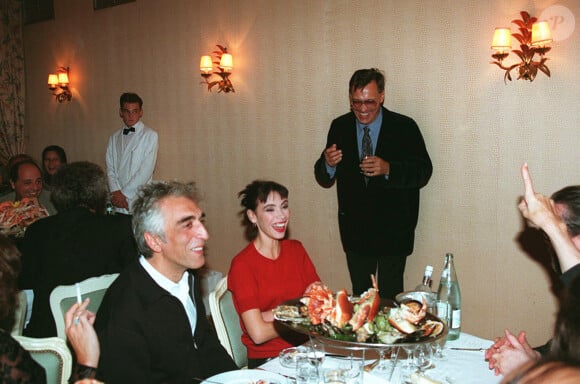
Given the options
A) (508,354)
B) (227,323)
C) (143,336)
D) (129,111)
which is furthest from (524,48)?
(129,111)

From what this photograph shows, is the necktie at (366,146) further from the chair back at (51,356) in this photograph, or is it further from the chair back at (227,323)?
the chair back at (51,356)

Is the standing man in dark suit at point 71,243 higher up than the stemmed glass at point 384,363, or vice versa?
the standing man in dark suit at point 71,243

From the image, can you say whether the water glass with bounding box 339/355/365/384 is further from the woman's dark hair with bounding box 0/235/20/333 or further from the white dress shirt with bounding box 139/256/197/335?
the woman's dark hair with bounding box 0/235/20/333

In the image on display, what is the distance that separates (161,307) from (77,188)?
4.11 ft

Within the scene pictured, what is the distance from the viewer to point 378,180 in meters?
3.63

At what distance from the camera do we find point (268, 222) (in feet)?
8.45

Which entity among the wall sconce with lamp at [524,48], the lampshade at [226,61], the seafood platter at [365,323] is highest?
the lampshade at [226,61]

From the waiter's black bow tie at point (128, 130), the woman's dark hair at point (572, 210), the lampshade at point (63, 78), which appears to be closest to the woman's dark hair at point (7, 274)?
the woman's dark hair at point (572, 210)

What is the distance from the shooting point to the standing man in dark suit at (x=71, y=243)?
2.69 m

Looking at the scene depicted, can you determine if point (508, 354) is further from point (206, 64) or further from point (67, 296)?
point (206, 64)

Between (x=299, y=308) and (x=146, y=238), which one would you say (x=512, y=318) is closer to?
(x=299, y=308)

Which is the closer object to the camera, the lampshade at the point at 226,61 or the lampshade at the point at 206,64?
the lampshade at the point at 226,61

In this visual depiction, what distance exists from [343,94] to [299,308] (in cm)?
283

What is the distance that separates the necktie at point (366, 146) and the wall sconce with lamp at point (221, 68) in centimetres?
201
